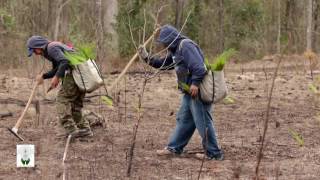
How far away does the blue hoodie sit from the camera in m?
7.70

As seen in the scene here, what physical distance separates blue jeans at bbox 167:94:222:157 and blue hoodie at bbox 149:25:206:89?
29 centimetres

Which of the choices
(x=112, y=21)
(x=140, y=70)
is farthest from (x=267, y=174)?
(x=112, y=21)

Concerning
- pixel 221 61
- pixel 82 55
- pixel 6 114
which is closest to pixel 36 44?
pixel 82 55

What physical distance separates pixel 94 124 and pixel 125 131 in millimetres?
468

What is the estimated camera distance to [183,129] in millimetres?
8312

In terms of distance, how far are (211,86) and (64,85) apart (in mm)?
2188

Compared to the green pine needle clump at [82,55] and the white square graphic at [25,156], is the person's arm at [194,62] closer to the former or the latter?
the green pine needle clump at [82,55]

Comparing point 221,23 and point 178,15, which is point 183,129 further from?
point 221,23

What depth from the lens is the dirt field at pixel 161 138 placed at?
24.7ft

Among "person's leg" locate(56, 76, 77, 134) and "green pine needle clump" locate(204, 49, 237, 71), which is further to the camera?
"person's leg" locate(56, 76, 77, 134)

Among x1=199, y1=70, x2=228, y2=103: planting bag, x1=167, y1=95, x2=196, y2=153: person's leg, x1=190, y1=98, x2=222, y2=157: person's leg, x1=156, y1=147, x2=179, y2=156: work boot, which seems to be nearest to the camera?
x1=199, y1=70, x2=228, y2=103: planting bag

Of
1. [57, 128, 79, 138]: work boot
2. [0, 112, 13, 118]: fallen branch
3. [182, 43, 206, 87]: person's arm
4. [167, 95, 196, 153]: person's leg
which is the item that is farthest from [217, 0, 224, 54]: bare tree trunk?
[182, 43, 206, 87]: person's arm

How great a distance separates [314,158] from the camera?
8.38 meters

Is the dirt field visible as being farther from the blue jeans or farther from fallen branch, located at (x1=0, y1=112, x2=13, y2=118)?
the blue jeans
